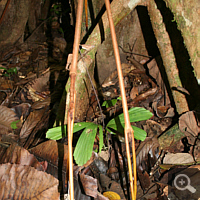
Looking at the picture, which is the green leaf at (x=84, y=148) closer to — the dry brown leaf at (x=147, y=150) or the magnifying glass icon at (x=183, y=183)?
the dry brown leaf at (x=147, y=150)

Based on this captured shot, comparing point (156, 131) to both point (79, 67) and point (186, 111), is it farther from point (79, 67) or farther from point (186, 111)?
point (79, 67)

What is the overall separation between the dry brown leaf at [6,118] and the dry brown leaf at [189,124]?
180 centimetres

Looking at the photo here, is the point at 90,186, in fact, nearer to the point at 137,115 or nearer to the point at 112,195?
the point at 112,195

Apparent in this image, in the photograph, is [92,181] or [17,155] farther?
[17,155]

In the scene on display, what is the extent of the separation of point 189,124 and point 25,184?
138 cm

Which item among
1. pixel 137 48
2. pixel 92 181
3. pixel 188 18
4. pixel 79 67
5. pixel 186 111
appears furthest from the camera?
pixel 137 48

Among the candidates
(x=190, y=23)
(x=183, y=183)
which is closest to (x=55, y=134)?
(x=183, y=183)

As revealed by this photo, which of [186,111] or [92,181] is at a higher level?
[186,111]

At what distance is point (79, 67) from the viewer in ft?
5.19

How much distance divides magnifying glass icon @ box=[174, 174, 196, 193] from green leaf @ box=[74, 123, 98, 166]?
2.42 feet

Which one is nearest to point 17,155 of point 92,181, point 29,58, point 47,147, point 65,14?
point 47,147

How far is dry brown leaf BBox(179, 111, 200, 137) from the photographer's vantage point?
1603 millimetres

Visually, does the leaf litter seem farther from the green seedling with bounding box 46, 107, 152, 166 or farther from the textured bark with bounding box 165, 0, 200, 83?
the textured bark with bounding box 165, 0, 200, 83

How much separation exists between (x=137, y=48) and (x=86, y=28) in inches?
38.9
